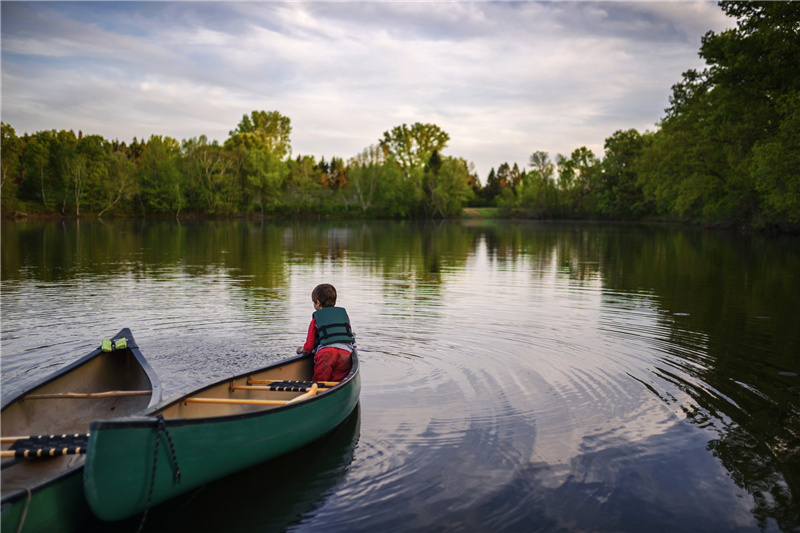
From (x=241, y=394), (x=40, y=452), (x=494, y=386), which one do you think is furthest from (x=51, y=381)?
(x=494, y=386)

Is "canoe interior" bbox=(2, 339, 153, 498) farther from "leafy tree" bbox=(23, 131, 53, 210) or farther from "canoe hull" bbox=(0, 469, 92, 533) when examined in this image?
"leafy tree" bbox=(23, 131, 53, 210)

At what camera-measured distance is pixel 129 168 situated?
282ft

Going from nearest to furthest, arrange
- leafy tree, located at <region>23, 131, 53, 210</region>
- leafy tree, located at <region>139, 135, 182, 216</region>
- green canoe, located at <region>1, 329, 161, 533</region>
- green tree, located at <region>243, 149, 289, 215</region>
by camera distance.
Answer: green canoe, located at <region>1, 329, 161, 533</region>, leafy tree, located at <region>23, 131, 53, 210</region>, leafy tree, located at <region>139, 135, 182, 216</region>, green tree, located at <region>243, 149, 289, 215</region>

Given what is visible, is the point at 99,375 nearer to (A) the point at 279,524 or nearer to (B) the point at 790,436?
(A) the point at 279,524

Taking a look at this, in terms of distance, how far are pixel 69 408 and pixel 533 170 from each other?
4585 inches

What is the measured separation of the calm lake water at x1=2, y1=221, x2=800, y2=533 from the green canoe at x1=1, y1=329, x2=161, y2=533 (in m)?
0.64

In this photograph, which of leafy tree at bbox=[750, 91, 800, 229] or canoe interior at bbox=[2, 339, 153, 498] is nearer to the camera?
canoe interior at bbox=[2, 339, 153, 498]

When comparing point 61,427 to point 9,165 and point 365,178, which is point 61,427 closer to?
point 9,165

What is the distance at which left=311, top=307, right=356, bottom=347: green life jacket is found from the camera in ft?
26.0

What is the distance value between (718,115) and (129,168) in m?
78.8

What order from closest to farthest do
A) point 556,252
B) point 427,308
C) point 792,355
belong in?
1. point 792,355
2. point 427,308
3. point 556,252

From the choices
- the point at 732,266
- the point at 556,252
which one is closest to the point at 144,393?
the point at 732,266

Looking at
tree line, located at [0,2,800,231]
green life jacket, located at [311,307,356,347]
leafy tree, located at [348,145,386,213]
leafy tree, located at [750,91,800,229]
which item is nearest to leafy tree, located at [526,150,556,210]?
tree line, located at [0,2,800,231]

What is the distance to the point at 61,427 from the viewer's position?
20.7 ft
